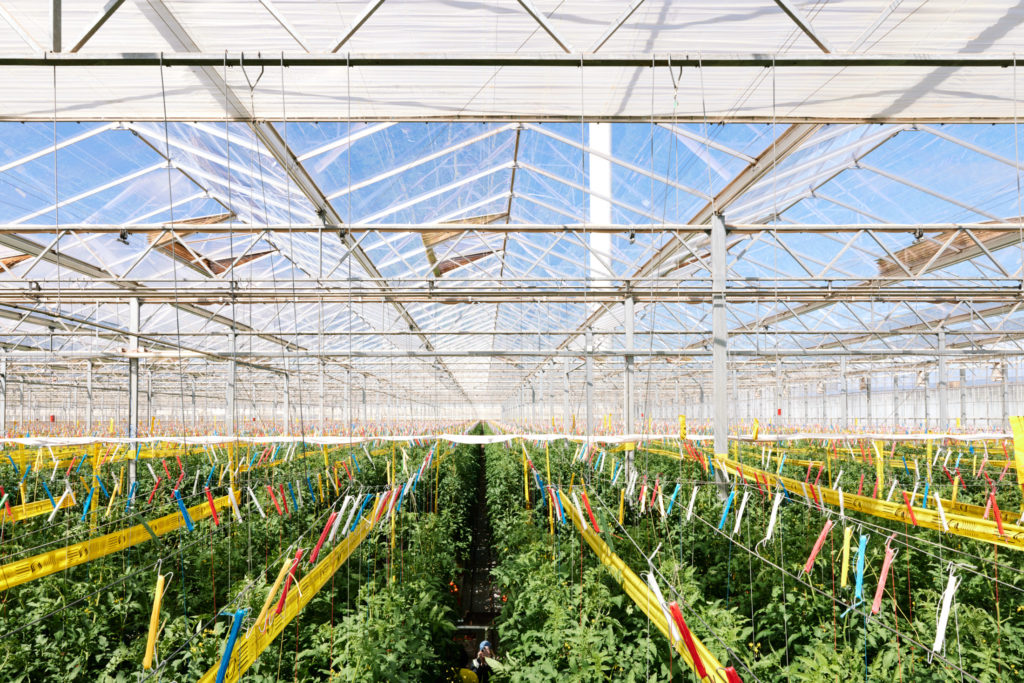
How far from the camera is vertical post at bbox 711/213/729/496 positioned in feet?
23.6

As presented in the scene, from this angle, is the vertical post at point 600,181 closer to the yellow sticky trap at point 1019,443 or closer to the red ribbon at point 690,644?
the yellow sticky trap at point 1019,443

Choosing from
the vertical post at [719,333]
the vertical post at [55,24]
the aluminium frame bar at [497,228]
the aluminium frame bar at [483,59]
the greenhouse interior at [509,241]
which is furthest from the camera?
the vertical post at [719,333]

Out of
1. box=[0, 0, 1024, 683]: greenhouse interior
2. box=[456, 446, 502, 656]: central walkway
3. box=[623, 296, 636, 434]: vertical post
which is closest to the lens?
box=[0, 0, 1024, 683]: greenhouse interior

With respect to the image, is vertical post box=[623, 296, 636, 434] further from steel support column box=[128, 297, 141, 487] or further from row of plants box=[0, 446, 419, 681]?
steel support column box=[128, 297, 141, 487]

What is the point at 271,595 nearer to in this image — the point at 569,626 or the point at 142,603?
the point at 569,626

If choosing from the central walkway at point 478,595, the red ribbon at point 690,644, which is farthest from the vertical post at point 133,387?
the red ribbon at point 690,644

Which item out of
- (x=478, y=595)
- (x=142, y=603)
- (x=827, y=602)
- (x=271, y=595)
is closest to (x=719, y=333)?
(x=827, y=602)

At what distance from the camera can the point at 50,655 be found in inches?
146

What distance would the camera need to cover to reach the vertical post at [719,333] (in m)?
7.19

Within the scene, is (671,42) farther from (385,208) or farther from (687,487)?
(687,487)

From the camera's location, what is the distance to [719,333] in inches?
292

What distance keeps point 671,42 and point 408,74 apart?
1906 mm

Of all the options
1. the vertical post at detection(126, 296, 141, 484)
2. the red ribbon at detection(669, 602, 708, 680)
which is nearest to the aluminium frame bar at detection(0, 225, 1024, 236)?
the vertical post at detection(126, 296, 141, 484)

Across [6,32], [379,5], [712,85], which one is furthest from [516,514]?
[6,32]
